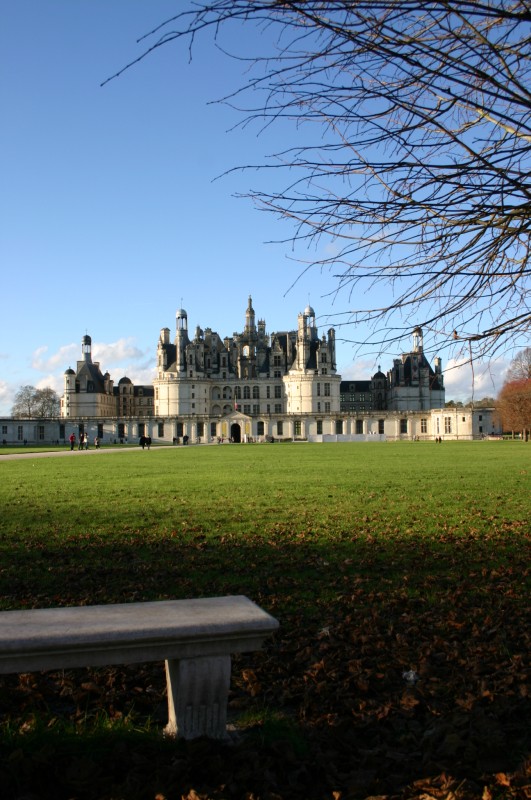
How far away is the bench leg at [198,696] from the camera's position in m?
3.25

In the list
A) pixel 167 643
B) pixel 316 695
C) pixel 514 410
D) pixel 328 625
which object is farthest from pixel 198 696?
pixel 514 410

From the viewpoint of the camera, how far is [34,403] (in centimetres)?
11338

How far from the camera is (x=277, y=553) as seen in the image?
7.67m

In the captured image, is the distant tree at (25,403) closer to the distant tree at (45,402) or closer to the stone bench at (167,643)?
the distant tree at (45,402)

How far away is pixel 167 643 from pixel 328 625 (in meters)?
2.17

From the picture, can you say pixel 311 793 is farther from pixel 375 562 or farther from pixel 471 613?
pixel 375 562

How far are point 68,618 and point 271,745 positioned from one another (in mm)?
1131

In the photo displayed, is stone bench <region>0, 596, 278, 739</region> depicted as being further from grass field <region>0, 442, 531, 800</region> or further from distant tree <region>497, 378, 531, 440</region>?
distant tree <region>497, 378, 531, 440</region>

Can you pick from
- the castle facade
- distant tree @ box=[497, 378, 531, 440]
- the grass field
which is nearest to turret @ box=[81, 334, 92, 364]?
the castle facade

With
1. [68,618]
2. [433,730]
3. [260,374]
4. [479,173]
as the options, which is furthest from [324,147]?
[260,374]

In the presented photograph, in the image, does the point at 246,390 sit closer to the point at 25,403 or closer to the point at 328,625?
the point at 25,403

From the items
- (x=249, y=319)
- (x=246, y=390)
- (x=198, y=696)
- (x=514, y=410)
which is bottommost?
(x=198, y=696)

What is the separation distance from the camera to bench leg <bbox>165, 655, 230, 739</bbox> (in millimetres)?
3248

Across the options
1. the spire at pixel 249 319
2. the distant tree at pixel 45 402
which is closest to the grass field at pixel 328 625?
the spire at pixel 249 319
